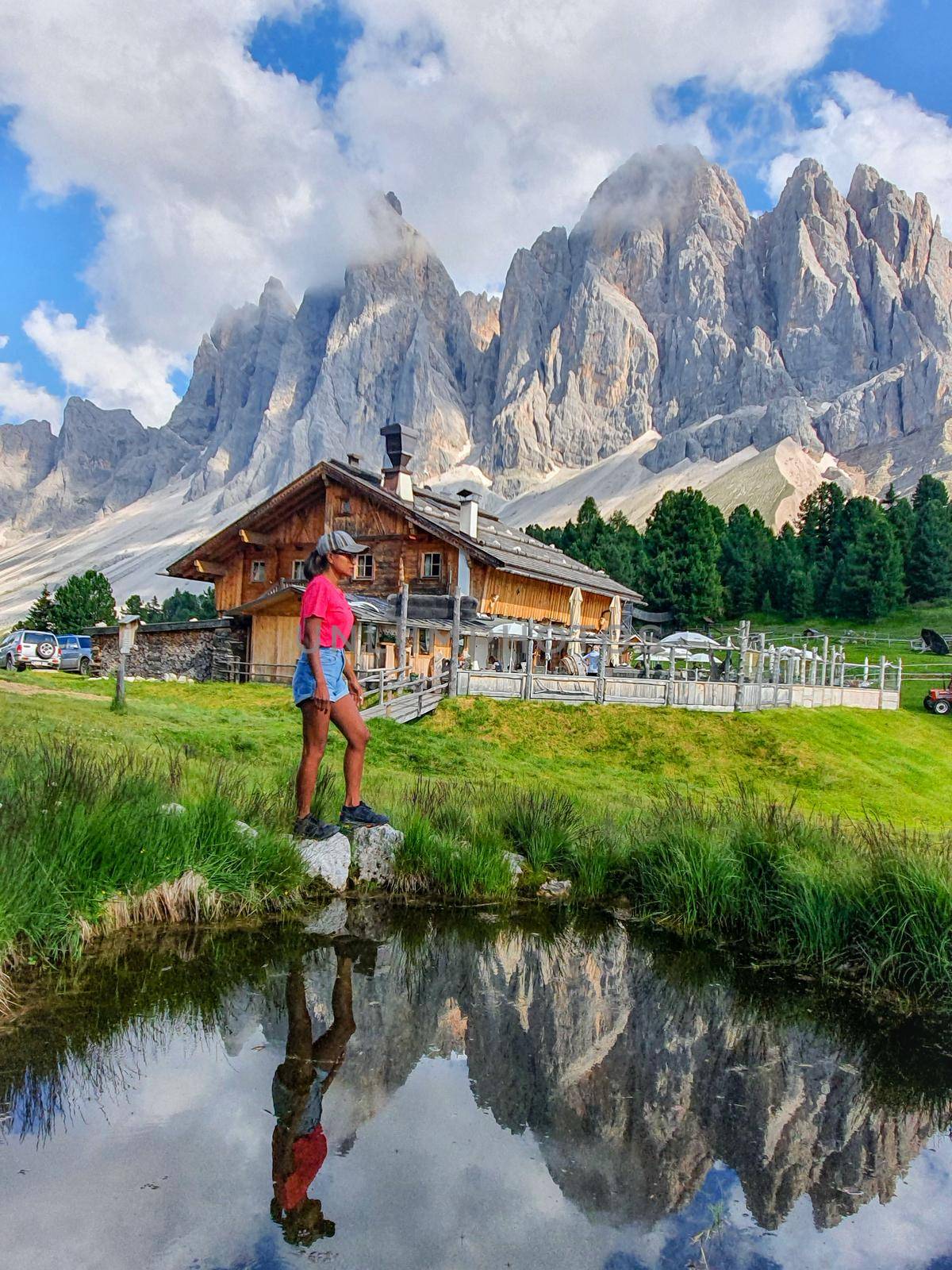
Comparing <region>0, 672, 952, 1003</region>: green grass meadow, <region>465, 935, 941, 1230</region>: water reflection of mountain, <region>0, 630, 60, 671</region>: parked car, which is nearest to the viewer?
<region>465, 935, 941, 1230</region>: water reflection of mountain

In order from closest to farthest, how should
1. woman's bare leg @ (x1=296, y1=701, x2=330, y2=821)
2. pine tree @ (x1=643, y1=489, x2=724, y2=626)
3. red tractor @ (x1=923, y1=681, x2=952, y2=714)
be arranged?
woman's bare leg @ (x1=296, y1=701, x2=330, y2=821)
red tractor @ (x1=923, y1=681, x2=952, y2=714)
pine tree @ (x1=643, y1=489, x2=724, y2=626)

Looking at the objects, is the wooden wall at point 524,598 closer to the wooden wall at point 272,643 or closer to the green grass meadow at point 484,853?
the wooden wall at point 272,643

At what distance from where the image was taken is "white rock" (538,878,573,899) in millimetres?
8195

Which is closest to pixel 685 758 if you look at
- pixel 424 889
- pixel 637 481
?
pixel 424 889

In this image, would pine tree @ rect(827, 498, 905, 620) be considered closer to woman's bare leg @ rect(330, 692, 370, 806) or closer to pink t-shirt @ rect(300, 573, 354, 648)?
woman's bare leg @ rect(330, 692, 370, 806)

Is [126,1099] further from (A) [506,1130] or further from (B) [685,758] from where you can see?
(B) [685,758]

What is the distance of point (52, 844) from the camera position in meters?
6.18

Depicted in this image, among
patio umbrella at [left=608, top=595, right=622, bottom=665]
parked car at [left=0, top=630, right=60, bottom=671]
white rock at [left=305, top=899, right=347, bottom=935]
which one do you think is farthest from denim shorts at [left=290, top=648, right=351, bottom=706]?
patio umbrella at [left=608, top=595, right=622, bottom=665]

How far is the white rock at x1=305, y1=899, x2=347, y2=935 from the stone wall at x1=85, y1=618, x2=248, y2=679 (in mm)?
29838

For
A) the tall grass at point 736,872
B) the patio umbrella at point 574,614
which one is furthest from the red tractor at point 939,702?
the tall grass at point 736,872

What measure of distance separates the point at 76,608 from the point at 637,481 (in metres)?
120

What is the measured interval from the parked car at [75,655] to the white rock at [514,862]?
34.7 metres

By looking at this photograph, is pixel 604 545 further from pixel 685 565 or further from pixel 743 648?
pixel 743 648

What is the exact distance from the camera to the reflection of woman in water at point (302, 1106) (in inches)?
133
